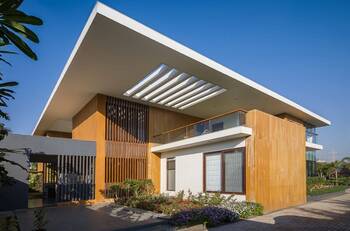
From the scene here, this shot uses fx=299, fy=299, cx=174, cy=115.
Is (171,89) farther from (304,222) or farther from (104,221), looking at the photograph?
(304,222)

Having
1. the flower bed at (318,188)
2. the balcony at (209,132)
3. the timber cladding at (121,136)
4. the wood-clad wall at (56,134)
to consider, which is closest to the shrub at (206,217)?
the balcony at (209,132)

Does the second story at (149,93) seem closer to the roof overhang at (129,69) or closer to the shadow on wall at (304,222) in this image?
the roof overhang at (129,69)

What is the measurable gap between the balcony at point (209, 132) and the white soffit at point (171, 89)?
2.01 metres

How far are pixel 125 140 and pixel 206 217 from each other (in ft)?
29.8

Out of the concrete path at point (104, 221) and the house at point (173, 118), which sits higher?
the house at point (173, 118)

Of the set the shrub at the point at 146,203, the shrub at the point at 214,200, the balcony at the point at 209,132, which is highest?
the balcony at the point at 209,132

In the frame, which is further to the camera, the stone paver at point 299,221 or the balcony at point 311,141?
the balcony at point 311,141

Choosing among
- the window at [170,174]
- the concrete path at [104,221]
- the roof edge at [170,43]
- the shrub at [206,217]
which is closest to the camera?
the roof edge at [170,43]

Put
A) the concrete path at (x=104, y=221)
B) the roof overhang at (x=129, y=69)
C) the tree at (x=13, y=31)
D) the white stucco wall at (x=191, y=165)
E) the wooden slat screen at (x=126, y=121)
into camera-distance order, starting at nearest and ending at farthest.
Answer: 1. the tree at (x=13, y=31)
2. the concrete path at (x=104, y=221)
3. the roof overhang at (x=129, y=69)
4. the white stucco wall at (x=191, y=165)
5. the wooden slat screen at (x=126, y=121)

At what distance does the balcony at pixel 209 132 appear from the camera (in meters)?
11.9

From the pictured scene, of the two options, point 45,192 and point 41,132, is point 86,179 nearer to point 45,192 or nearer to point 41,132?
point 45,192

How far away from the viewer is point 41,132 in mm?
30797

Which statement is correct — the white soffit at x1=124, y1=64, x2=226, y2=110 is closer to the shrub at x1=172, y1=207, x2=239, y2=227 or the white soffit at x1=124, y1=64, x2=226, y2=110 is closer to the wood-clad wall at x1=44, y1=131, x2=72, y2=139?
the shrub at x1=172, y1=207, x2=239, y2=227

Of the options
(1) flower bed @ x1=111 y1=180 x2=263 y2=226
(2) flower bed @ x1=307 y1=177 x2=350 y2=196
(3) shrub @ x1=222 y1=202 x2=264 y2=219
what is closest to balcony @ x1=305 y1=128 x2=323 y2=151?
(2) flower bed @ x1=307 y1=177 x2=350 y2=196
